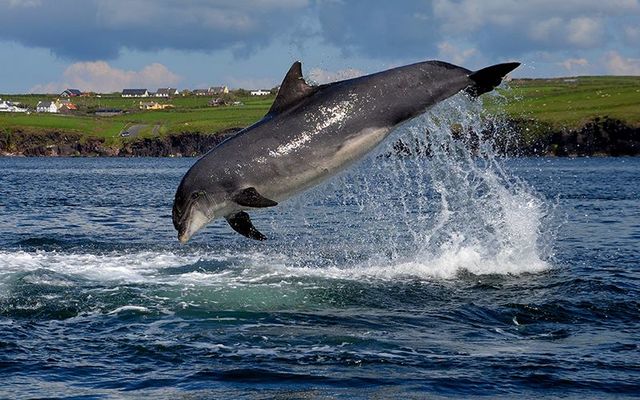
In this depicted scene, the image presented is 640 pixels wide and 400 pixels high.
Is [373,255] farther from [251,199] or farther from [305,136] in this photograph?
[251,199]

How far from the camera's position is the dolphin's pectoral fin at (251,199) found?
51.3ft

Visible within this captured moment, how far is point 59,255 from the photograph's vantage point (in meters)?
27.1

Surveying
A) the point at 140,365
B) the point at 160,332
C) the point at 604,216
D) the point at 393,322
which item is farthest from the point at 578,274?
the point at 604,216

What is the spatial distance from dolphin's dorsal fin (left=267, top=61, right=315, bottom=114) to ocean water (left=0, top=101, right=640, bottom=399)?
83.7 inches

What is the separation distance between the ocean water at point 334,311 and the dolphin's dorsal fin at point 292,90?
213 cm

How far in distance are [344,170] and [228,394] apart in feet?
19.2

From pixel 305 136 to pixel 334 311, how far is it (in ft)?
12.4

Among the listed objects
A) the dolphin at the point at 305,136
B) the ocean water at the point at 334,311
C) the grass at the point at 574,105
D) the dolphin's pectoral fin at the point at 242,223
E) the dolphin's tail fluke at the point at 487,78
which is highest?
the grass at the point at 574,105

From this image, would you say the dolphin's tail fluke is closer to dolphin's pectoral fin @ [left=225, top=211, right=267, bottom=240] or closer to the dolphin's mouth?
dolphin's pectoral fin @ [left=225, top=211, right=267, bottom=240]

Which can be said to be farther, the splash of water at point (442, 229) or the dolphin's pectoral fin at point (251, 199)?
the splash of water at point (442, 229)

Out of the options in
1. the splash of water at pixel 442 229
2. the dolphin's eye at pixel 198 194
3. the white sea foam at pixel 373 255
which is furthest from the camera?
the white sea foam at pixel 373 255

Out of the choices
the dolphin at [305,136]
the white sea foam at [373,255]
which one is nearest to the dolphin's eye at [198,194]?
the dolphin at [305,136]

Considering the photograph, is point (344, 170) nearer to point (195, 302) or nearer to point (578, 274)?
point (195, 302)

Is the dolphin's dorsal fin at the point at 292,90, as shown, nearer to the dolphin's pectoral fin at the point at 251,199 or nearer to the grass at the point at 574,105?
the dolphin's pectoral fin at the point at 251,199
